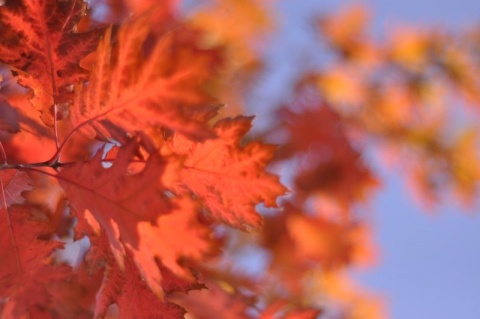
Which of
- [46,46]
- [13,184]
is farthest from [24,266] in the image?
[46,46]

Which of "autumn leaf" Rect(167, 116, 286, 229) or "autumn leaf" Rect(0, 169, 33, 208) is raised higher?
"autumn leaf" Rect(167, 116, 286, 229)

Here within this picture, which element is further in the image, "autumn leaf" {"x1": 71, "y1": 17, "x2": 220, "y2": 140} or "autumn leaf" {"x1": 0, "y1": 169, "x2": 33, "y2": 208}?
"autumn leaf" {"x1": 0, "y1": 169, "x2": 33, "y2": 208}

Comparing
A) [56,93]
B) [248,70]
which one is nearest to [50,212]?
[56,93]

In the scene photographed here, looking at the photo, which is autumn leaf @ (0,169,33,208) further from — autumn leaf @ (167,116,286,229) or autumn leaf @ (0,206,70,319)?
autumn leaf @ (167,116,286,229)

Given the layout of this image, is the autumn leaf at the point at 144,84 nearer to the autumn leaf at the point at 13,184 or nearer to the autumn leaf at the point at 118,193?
the autumn leaf at the point at 118,193

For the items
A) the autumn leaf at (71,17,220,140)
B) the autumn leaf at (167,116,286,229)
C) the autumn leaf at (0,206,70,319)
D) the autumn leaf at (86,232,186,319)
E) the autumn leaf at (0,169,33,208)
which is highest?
the autumn leaf at (167,116,286,229)

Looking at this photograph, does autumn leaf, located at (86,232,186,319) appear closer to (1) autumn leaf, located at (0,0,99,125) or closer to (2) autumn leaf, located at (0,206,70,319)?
(2) autumn leaf, located at (0,206,70,319)

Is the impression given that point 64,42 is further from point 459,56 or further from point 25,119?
point 459,56
